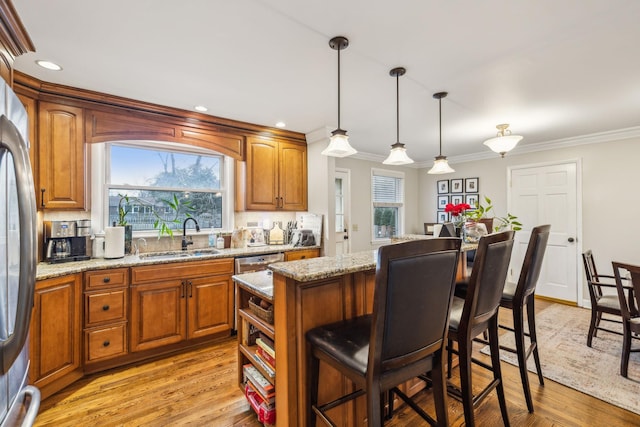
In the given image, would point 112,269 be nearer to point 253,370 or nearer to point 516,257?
point 253,370

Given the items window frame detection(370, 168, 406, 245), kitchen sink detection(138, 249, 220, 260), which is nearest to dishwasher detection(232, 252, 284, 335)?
kitchen sink detection(138, 249, 220, 260)

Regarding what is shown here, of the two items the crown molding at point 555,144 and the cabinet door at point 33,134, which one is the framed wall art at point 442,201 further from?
the cabinet door at point 33,134

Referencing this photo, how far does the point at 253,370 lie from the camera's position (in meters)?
1.80

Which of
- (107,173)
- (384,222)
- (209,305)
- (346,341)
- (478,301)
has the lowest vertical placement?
(209,305)

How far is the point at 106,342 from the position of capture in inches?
94.2

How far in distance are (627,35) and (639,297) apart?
1761mm

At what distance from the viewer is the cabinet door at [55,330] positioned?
1973 mm

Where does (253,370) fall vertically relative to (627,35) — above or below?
below

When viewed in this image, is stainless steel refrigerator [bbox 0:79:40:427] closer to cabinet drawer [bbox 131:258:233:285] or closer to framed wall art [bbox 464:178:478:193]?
cabinet drawer [bbox 131:258:233:285]

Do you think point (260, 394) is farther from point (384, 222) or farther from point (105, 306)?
point (384, 222)

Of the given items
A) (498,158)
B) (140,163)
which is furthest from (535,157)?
(140,163)

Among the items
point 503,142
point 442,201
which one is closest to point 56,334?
point 503,142

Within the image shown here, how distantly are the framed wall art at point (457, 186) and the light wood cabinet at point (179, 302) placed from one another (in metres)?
4.38

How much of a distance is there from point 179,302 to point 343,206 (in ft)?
9.56
